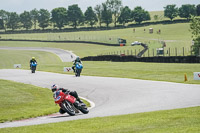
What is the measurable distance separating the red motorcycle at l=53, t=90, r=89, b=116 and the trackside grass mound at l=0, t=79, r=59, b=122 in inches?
52.8

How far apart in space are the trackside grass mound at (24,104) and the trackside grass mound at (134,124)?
3101 mm

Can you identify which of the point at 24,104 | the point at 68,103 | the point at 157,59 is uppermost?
the point at 68,103

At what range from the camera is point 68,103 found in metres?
15.1

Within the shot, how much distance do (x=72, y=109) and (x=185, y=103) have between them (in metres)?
4.53

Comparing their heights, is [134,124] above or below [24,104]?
above

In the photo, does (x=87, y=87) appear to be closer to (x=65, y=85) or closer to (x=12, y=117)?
(x=65, y=85)

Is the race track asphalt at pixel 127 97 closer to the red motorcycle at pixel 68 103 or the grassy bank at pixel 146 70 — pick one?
the red motorcycle at pixel 68 103

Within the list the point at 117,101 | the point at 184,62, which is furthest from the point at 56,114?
the point at 184,62

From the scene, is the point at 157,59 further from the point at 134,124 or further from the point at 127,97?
the point at 134,124

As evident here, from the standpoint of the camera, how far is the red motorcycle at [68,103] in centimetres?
1502

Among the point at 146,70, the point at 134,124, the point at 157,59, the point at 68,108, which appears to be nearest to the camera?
the point at 134,124

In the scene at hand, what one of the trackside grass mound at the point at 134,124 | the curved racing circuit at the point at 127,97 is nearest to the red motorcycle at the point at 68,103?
the curved racing circuit at the point at 127,97

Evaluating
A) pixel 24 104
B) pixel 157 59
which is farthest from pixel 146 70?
pixel 24 104

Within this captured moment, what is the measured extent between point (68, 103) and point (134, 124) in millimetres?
3858
